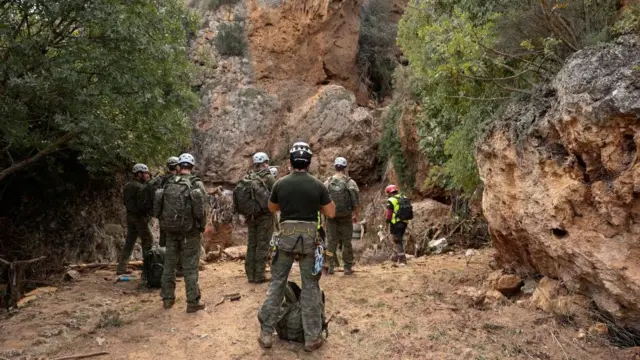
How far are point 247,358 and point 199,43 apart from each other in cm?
1892

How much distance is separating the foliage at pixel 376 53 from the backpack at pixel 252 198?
618 inches

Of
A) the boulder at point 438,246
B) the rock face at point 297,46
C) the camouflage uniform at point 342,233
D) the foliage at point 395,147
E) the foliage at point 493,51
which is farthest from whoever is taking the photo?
the rock face at point 297,46

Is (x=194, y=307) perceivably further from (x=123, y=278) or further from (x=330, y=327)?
(x=123, y=278)

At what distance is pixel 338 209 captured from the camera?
27.2 ft

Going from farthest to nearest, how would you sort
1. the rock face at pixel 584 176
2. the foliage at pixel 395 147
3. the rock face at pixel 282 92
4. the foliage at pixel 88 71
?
1. the rock face at pixel 282 92
2. the foliage at pixel 395 147
3. the foliage at pixel 88 71
4. the rock face at pixel 584 176

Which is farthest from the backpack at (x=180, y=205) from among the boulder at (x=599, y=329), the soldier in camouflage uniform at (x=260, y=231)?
the boulder at (x=599, y=329)

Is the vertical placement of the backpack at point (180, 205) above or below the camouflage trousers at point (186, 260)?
above

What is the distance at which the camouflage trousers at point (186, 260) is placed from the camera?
254 inches

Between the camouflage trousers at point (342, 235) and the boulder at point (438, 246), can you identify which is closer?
the camouflage trousers at point (342, 235)

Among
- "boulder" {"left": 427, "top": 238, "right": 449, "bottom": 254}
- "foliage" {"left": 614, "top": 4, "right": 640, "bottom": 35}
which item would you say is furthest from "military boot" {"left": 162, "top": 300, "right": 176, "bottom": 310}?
"boulder" {"left": 427, "top": 238, "right": 449, "bottom": 254}

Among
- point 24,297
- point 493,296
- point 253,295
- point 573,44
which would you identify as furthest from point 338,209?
point 24,297

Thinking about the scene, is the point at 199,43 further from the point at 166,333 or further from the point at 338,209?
the point at 166,333

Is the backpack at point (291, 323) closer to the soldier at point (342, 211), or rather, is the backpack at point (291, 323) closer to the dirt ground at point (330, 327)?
the dirt ground at point (330, 327)

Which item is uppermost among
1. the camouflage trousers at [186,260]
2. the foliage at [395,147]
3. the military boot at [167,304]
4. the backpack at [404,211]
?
the foliage at [395,147]
